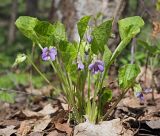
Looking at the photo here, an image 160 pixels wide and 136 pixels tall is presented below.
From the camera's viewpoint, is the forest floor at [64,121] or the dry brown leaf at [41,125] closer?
the forest floor at [64,121]

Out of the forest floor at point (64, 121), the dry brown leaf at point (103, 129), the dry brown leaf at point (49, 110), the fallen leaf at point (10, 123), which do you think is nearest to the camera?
the dry brown leaf at point (103, 129)

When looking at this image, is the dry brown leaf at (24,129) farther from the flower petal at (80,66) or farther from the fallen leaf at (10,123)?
the flower petal at (80,66)

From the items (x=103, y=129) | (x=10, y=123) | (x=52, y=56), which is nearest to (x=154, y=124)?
(x=103, y=129)

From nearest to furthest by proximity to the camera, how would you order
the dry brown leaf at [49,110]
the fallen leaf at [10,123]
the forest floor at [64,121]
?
1. the forest floor at [64,121]
2. the fallen leaf at [10,123]
3. the dry brown leaf at [49,110]

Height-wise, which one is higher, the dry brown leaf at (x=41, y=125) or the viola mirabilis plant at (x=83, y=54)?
the viola mirabilis plant at (x=83, y=54)

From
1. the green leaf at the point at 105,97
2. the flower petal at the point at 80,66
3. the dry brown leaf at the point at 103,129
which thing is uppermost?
the flower petal at the point at 80,66

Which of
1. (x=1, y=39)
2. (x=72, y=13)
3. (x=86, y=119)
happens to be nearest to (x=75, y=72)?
(x=86, y=119)

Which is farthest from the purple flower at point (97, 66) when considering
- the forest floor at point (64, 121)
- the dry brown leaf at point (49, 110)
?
the dry brown leaf at point (49, 110)

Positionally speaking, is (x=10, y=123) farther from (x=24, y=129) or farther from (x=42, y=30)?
(x=42, y=30)
